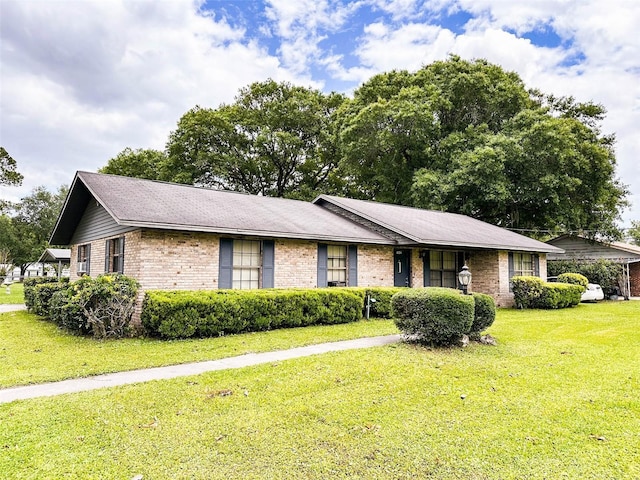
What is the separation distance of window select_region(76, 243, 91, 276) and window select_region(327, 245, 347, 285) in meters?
8.33

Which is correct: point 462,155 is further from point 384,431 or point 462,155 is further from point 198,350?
point 384,431

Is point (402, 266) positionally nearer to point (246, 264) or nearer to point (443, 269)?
point (443, 269)

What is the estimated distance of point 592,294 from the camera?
64.8 ft

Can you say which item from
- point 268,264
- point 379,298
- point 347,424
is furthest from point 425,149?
point 347,424

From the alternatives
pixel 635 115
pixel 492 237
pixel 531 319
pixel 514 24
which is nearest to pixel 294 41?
pixel 514 24

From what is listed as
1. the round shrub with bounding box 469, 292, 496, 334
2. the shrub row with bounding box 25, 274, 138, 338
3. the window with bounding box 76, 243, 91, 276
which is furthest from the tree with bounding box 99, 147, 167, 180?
the round shrub with bounding box 469, 292, 496, 334

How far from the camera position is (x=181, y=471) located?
132 inches

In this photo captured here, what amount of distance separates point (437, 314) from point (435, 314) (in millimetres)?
37

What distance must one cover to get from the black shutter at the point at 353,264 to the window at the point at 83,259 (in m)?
9.01

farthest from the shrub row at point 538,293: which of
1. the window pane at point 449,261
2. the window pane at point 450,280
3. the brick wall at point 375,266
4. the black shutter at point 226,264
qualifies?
the black shutter at point 226,264

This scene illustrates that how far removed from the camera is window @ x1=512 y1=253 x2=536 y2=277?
1781 cm

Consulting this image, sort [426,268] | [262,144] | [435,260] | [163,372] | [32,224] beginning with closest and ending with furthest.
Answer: [163,372] → [426,268] → [435,260] → [262,144] → [32,224]

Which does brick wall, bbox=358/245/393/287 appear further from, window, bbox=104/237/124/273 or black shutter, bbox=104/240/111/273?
black shutter, bbox=104/240/111/273

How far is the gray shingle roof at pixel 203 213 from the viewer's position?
10133mm
